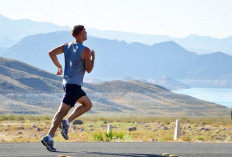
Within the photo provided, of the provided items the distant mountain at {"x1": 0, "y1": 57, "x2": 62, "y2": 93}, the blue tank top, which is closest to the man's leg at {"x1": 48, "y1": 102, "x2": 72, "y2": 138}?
the blue tank top

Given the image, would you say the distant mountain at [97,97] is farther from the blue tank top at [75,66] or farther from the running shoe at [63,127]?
the blue tank top at [75,66]

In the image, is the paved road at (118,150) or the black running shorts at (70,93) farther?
the paved road at (118,150)

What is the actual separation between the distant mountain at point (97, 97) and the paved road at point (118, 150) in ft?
294

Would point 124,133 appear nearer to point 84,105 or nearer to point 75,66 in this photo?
point 84,105

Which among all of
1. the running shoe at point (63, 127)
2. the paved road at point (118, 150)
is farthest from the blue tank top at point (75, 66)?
the paved road at point (118, 150)

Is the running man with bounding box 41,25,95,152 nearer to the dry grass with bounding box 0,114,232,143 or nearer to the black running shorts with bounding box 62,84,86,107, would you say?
the black running shorts with bounding box 62,84,86,107

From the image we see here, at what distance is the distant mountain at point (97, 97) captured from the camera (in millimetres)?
116562

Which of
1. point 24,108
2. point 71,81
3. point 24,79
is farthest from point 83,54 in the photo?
point 24,79

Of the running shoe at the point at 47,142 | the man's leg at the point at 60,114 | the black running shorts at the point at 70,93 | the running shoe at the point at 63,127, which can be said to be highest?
the black running shorts at the point at 70,93

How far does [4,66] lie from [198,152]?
478 feet

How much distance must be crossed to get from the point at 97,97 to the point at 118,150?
126m

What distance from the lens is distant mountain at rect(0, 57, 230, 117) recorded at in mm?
116562

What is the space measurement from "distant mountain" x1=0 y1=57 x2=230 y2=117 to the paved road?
89513 mm

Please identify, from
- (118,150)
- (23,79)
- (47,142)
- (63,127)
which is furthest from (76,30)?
(23,79)
